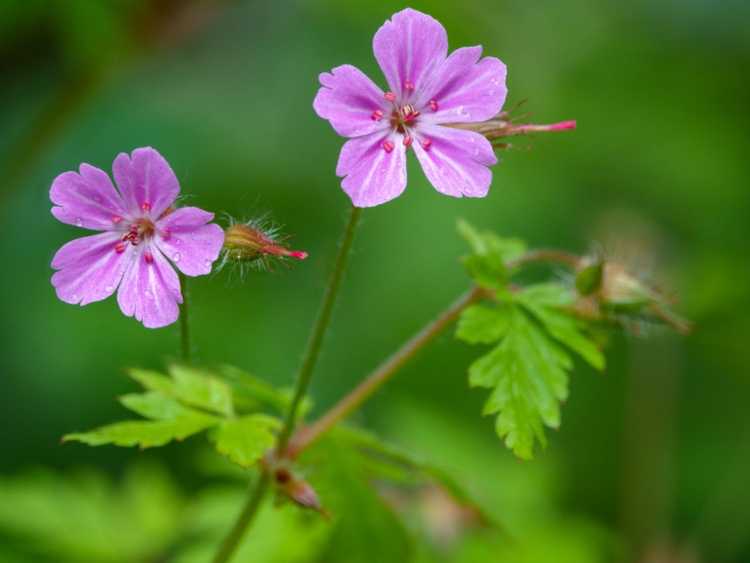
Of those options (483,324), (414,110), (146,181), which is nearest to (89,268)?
(146,181)

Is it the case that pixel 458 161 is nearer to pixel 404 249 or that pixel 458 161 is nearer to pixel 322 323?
pixel 322 323

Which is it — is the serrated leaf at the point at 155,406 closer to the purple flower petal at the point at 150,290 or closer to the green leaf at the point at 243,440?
the green leaf at the point at 243,440

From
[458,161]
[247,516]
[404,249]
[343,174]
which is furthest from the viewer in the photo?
[404,249]

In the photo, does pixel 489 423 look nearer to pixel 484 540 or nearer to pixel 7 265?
pixel 484 540

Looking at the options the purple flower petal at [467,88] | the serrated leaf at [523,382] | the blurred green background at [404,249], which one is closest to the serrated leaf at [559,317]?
the serrated leaf at [523,382]

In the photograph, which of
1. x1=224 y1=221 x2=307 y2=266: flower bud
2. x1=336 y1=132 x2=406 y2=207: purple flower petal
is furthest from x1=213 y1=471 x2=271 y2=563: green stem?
x1=336 y1=132 x2=406 y2=207: purple flower petal
